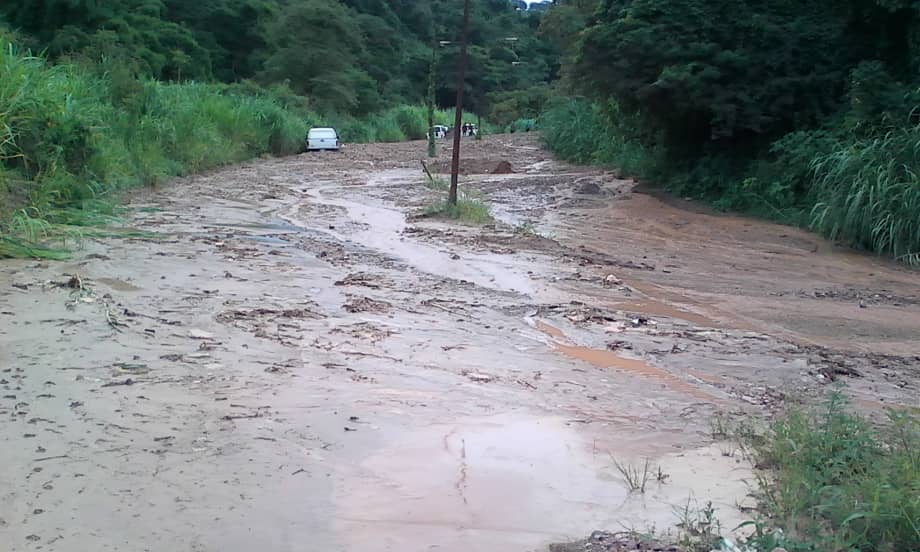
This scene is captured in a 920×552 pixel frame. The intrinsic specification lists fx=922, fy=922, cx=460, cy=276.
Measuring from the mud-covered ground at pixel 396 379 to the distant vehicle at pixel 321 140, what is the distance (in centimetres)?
2448

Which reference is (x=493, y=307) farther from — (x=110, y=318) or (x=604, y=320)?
(x=110, y=318)

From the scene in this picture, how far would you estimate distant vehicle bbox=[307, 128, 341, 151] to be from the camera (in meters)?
38.2

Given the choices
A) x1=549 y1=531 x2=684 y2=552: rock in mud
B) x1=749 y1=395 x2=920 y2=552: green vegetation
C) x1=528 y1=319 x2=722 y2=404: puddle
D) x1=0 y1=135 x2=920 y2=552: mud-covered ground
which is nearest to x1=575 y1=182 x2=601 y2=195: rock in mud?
x1=0 y1=135 x2=920 y2=552: mud-covered ground

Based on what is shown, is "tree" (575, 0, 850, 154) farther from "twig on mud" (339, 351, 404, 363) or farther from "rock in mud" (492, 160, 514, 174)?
"twig on mud" (339, 351, 404, 363)

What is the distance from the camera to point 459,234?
47.7ft

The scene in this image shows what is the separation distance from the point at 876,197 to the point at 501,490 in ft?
39.6

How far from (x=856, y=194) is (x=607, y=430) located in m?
11.2

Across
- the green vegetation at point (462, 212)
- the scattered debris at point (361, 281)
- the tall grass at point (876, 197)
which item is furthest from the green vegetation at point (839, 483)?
the green vegetation at point (462, 212)

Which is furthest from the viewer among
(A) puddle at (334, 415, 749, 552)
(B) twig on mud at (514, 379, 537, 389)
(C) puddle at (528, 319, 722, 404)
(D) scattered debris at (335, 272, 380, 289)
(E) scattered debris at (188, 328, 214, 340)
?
(D) scattered debris at (335, 272, 380, 289)

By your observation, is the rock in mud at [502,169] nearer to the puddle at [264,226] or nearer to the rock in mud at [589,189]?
the rock in mud at [589,189]

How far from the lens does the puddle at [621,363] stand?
682cm

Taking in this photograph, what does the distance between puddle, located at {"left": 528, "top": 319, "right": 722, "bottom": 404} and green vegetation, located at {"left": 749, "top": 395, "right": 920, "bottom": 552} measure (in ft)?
4.02

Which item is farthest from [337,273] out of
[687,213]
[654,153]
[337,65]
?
[337,65]

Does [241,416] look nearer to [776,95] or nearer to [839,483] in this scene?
[839,483]
